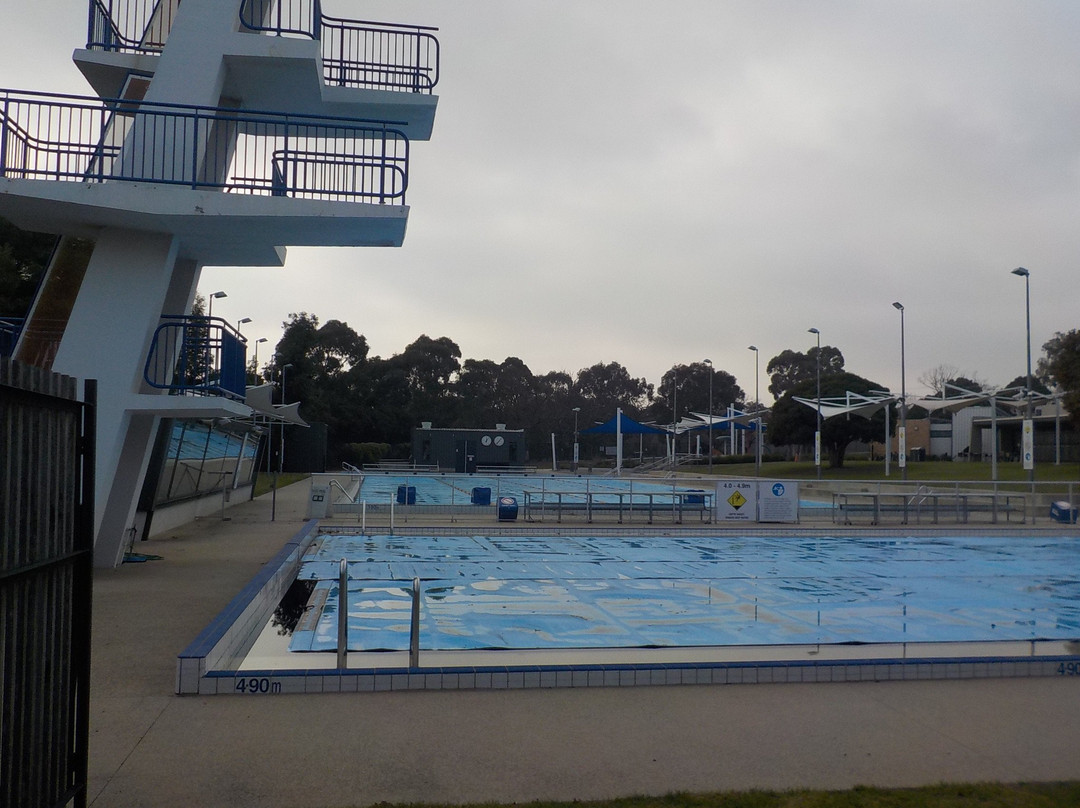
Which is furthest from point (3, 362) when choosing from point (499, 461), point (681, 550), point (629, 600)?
point (499, 461)

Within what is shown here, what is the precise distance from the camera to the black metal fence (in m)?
2.98

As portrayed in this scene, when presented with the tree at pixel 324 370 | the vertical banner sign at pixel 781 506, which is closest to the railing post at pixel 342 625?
the vertical banner sign at pixel 781 506

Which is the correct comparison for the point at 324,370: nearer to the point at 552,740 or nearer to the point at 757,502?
the point at 757,502

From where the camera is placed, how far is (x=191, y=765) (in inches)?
181

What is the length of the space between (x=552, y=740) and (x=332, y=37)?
1168 cm

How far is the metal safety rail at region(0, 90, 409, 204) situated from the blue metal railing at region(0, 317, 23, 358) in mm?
2362

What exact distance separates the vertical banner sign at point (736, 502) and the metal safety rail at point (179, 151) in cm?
1147

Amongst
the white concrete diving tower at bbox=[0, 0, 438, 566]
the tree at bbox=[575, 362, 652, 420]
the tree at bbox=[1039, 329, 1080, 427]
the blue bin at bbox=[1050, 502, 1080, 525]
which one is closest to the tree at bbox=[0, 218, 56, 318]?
the white concrete diving tower at bbox=[0, 0, 438, 566]

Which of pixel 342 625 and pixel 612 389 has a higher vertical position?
pixel 612 389

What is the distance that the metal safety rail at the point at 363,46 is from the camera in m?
12.7

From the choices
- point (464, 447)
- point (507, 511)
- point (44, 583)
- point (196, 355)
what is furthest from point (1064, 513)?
point (464, 447)

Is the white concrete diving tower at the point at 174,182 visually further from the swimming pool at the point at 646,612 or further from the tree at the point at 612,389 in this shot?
the tree at the point at 612,389

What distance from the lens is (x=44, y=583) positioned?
Result: 3.25 m

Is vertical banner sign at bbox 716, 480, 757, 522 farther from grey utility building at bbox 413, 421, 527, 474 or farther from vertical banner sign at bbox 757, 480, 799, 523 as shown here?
grey utility building at bbox 413, 421, 527, 474
